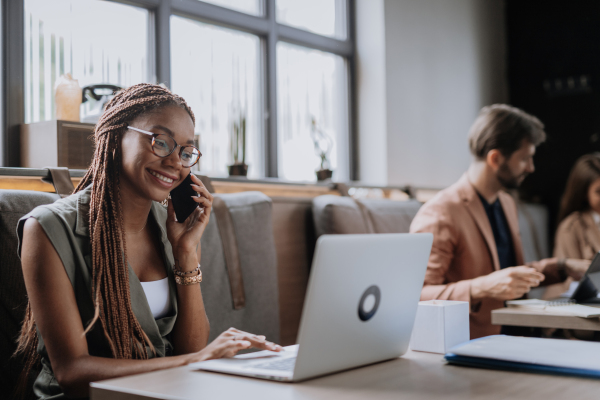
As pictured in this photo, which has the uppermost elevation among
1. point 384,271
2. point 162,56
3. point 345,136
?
point 162,56

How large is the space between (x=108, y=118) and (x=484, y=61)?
13.2 feet

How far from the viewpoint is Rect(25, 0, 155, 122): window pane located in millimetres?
2369

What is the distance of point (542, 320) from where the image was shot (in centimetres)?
144

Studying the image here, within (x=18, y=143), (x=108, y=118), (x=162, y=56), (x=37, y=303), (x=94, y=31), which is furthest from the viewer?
(x=162, y=56)

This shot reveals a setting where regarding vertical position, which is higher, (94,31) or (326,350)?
(94,31)

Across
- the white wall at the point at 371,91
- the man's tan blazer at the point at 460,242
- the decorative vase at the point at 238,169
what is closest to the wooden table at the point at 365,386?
the man's tan blazer at the point at 460,242

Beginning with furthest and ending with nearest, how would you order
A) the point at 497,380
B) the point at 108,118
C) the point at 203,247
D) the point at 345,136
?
the point at 345,136, the point at 203,247, the point at 108,118, the point at 497,380

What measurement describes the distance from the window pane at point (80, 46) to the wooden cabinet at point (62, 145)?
252mm

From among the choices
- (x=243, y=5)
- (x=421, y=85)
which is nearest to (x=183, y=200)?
(x=243, y=5)

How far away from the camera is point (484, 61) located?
480 cm

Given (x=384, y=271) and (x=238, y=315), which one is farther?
(x=238, y=315)

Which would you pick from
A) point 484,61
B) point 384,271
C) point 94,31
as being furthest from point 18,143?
point 484,61

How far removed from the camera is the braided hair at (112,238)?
130cm

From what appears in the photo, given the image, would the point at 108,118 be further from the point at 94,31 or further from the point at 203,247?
the point at 94,31
